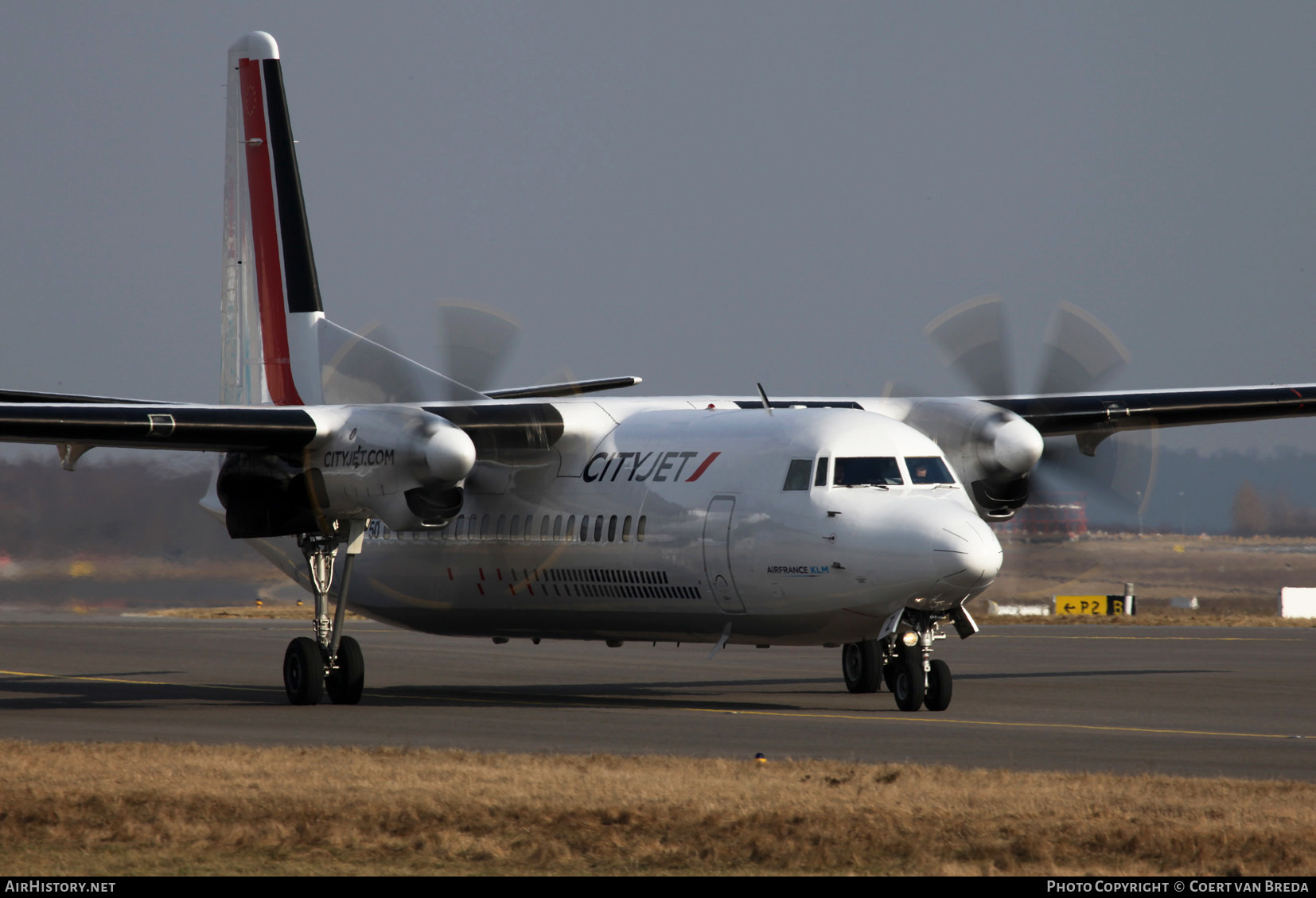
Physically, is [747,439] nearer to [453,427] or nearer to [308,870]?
[453,427]

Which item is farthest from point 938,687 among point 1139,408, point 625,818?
point 625,818

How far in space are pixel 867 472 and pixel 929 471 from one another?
0.67 m

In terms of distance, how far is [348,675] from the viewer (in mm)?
20266

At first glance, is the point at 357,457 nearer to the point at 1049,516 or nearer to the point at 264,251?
the point at 264,251

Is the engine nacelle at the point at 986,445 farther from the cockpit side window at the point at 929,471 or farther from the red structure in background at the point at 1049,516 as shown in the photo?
the cockpit side window at the point at 929,471

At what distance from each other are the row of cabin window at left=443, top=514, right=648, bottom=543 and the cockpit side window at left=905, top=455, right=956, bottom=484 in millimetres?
3097

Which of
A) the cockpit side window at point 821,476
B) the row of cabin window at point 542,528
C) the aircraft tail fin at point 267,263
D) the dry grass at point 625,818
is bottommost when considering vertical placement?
the dry grass at point 625,818

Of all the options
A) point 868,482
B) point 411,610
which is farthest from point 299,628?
point 868,482

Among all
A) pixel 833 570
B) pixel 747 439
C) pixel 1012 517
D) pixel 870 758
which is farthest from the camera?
pixel 1012 517

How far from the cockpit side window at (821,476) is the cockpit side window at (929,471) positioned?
860 millimetres

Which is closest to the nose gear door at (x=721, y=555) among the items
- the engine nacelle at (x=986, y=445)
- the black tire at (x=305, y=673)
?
the engine nacelle at (x=986, y=445)

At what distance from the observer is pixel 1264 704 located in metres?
19.1

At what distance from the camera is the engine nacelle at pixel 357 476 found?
19.1m
